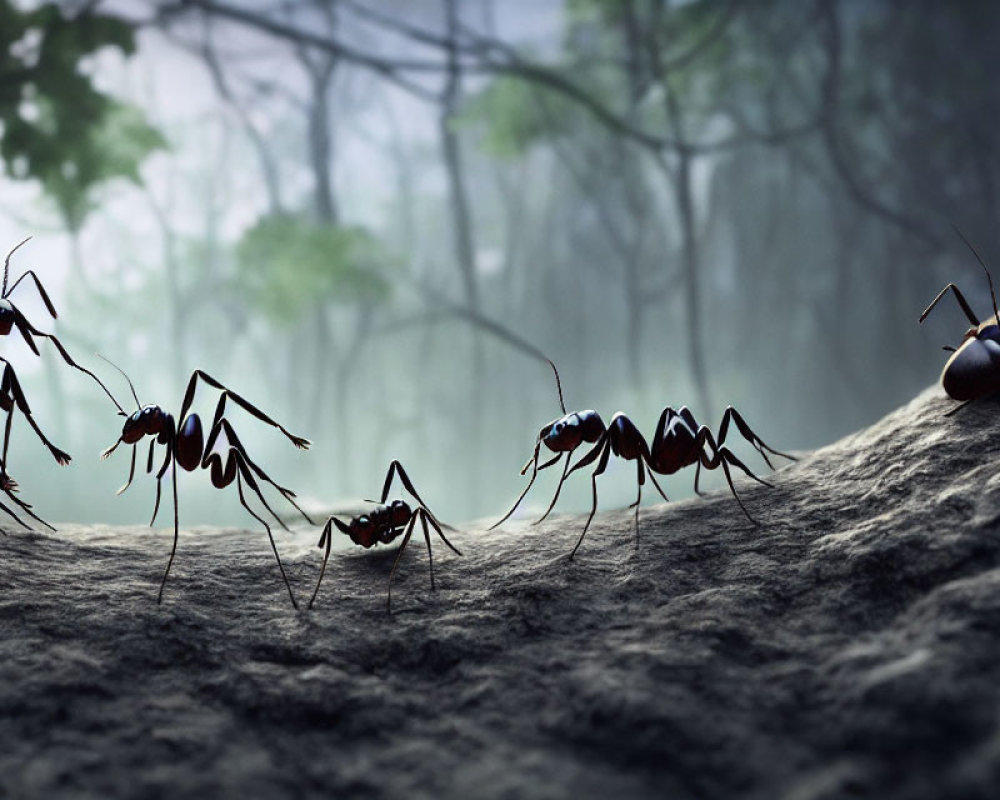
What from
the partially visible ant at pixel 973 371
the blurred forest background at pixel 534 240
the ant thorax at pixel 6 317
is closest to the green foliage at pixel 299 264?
the blurred forest background at pixel 534 240

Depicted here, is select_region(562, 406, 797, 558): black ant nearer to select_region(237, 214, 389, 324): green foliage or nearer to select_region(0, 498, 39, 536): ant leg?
select_region(0, 498, 39, 536): ant leg

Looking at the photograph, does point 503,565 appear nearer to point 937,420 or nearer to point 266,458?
point 937,420

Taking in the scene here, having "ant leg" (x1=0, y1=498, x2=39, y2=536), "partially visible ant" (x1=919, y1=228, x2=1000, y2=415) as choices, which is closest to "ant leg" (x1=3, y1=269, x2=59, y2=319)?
"ant leg" (x1=0, y1=498, x2=39, y2=536)

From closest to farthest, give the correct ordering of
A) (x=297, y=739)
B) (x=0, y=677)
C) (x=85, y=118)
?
(x=297, y=739)
(x=0, y=677)
(x=85, y=118)

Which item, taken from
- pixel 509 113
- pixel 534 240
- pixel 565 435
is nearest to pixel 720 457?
pixel 565 435

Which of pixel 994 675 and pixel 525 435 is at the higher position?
pixel 525 435

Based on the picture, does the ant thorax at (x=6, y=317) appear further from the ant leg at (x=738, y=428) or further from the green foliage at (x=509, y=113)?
the green foliage at (x=509, y=113)

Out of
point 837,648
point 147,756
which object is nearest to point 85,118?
point 147,756
